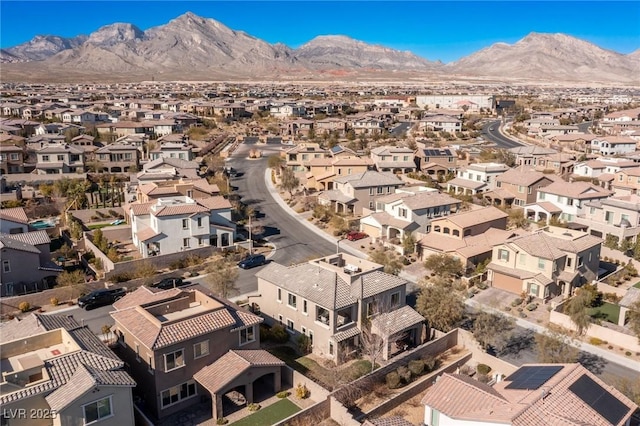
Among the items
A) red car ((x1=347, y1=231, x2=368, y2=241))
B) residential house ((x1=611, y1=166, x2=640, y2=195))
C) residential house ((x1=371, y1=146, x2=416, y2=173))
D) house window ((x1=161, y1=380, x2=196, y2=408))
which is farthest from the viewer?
residential house ((x1=371, y1=146, x2=416, y2=173))

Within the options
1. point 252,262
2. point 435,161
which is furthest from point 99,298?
point 435,161

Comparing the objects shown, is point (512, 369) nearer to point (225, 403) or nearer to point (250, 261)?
point (225, 403)

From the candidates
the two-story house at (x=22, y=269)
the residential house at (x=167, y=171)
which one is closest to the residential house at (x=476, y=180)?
the residential house at (x=167, y=171)

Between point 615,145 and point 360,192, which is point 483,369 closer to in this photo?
point 360,192

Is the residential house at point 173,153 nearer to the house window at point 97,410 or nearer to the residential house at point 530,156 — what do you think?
the residential house at point 530,156


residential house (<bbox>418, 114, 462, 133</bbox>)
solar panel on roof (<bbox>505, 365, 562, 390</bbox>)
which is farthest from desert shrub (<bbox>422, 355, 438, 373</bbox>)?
residential house (<bbox>418, 114, 462, 133</bbox>)

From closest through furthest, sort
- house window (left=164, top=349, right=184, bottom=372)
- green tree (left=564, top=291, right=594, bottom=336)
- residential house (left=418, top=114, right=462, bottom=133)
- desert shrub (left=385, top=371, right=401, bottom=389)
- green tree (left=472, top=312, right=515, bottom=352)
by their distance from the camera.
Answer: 1. house window (left=164, top=349, right=184, bottom=372)
2. desert shrub (left=385, top=371, right=401, bottom=389)
3. green tree (left=472, top=312, right=515, bottom=352)
4. green tree (left=564, top=291, right=594, bottom=336)
5. residential house (left=418, top=114, right=462, bottom=133)

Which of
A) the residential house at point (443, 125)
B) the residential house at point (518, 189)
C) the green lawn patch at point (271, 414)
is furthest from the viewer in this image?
the residential house at point (443, 125)

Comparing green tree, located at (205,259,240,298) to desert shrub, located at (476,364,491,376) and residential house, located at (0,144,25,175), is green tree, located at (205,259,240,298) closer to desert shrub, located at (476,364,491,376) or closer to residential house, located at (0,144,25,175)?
desert shrub, located at (476,364,491,376)
